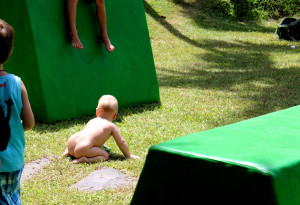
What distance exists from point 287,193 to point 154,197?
775mm

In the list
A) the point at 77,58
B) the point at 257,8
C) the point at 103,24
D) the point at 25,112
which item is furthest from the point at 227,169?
the point at 257,8

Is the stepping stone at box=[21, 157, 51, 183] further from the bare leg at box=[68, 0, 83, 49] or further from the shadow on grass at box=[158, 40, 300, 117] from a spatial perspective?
the shadow on grass at box=[158, 40, 300, 117]

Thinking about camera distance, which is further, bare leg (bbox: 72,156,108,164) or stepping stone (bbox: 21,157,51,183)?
bare leg (bbox: 72,156,108,164)

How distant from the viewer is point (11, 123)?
2480 millimetres

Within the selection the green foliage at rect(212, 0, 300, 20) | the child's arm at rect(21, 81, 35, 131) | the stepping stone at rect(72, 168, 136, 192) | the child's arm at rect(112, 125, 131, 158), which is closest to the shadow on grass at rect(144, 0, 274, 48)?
the green foliage at rect(212, 0, 300, 20)

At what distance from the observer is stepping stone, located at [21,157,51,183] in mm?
3979

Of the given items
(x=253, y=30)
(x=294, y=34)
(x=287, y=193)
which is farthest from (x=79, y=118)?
(x=253, y=30)

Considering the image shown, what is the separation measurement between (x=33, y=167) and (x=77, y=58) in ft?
6.54

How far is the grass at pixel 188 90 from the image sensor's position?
3971mm

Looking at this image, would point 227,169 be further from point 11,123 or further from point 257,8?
point 257,8

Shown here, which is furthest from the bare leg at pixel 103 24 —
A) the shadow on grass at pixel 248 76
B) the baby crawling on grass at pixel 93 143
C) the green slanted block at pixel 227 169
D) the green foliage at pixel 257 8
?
the green foliage at pixel 257 8

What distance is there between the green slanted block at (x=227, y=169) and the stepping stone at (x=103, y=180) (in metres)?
0.94

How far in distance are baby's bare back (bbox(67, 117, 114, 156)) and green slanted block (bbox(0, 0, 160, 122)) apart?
1317mm

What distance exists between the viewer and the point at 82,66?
5875 millimetres
